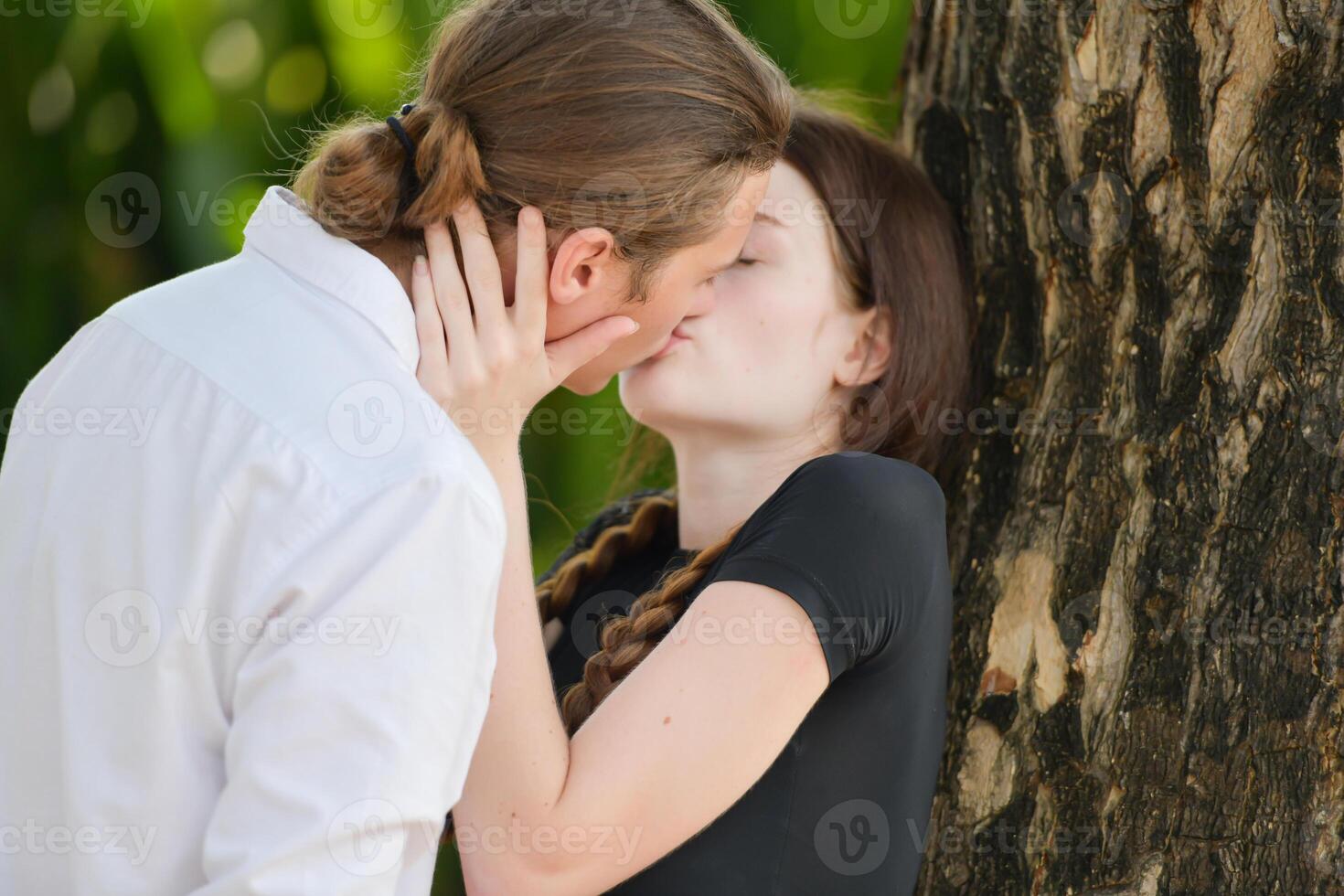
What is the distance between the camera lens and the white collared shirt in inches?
40.1

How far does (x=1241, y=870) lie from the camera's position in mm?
1574

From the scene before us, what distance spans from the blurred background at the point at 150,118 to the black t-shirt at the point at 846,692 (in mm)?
1278

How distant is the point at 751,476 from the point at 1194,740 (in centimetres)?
74

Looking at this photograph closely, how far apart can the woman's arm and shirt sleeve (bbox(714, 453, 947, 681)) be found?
0.10ft

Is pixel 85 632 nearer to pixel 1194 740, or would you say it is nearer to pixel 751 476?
pixel 751 476

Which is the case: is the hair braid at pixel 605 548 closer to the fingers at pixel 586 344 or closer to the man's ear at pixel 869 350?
the man's ear at pixel 869 350

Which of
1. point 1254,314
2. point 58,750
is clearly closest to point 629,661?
point 58,750
